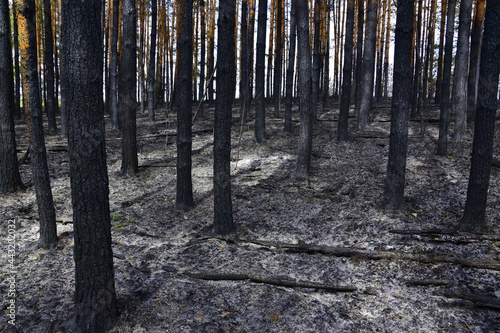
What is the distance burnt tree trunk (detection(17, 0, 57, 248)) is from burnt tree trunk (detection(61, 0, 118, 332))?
6.39ft

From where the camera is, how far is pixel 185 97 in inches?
246

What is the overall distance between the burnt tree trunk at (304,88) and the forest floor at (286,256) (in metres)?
0.44

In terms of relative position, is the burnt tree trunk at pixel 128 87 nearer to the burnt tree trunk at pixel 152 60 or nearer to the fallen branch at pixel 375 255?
the fallen branch at pixel 375 255

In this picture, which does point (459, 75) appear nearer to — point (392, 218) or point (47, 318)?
point (392, 218)

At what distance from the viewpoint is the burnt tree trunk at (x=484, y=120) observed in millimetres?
4566

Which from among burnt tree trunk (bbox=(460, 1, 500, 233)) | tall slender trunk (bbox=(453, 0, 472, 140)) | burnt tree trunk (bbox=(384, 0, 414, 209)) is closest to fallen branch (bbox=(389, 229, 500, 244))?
burnt tree trunk (bbox=(460, 1, 500, 233))

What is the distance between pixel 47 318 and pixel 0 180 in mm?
4416

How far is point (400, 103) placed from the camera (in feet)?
19.3

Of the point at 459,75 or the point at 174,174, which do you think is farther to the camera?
the point at 459,75

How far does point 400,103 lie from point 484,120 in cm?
143

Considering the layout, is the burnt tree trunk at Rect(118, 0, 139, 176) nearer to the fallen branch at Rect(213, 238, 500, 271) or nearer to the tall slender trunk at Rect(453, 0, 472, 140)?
the fallen branch at Rect(213, 238, 500, 271)

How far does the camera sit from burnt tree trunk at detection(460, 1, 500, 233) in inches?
180

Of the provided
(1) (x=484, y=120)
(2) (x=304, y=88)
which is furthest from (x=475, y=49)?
(1) (x=484, y=120)

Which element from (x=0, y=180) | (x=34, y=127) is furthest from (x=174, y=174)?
(x=34, y=127)
